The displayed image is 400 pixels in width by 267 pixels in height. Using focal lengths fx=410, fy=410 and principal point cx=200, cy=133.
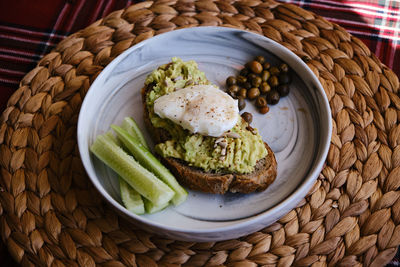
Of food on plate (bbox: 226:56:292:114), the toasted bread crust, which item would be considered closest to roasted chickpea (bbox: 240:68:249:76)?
food on plate (bbox: 226:56:292:114)

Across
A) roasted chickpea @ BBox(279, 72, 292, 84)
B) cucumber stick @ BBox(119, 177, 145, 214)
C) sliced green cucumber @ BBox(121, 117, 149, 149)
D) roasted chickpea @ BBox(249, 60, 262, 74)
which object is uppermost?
roasted chickpea @ BBox(249, 60, 262, 74)

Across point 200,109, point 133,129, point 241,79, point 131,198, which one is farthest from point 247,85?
point 131,198

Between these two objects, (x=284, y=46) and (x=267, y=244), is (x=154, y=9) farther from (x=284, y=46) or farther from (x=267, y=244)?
(x=267, y=244)

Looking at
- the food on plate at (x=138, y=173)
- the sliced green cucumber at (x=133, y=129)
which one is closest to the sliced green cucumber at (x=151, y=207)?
the food on plate at (x=138, y=173)

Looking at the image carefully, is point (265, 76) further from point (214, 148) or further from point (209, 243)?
point (209, 243)

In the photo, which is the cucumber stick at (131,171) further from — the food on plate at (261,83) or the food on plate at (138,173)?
the food on plate at (261,83)

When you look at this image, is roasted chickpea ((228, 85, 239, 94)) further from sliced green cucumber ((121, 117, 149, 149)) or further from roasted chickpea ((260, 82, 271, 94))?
sliced green cucumber ((121, 117, 149, 149))
